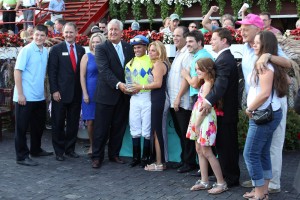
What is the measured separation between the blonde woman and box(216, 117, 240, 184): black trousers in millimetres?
1101

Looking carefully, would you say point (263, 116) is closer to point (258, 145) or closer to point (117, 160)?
point (258, 145)

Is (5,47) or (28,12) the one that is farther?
(28,12)

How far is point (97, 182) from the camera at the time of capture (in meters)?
6.10

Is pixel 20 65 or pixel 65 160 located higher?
pixel 20 65

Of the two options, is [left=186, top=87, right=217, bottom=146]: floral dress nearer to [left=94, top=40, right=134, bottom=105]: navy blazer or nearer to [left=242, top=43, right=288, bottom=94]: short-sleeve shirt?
[left=242, top=43, right=288, bottom=94]: short-sleeve shirt

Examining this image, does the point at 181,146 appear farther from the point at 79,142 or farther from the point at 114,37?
the point at 79,142

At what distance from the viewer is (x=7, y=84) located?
32.6 feet

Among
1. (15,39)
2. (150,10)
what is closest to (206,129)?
(15,39)

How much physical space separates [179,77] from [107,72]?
40.1 inches

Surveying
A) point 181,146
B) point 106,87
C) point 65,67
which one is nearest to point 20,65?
point 65,67

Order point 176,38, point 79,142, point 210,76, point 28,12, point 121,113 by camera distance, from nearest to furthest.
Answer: point 210,76 < point 176,38 < point 121,113 < point 79,142 < point 28,12

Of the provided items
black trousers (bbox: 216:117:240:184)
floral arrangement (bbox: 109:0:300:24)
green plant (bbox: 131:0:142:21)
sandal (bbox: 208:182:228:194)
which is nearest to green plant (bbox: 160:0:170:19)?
floral arrangement (bbox: 109:0:300:24)

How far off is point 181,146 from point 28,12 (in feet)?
33.6

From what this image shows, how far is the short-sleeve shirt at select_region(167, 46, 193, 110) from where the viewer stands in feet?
21.0
